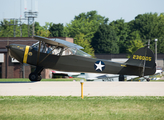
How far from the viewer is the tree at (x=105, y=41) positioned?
276 ft

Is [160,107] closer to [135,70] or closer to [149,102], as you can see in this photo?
[149,102]

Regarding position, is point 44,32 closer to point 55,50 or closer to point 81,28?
point 81,28

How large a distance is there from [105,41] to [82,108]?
7719 centimetres

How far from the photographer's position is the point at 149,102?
958 centimetres

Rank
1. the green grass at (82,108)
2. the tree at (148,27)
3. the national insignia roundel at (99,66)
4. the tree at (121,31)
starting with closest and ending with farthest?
the green grass at (82,108)
the national insignia roundel at (99,66)
the tree at (148,27)
the tree at (121,31)

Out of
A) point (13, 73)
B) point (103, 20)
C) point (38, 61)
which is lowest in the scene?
point (13, 73)

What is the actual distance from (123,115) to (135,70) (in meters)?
10.5

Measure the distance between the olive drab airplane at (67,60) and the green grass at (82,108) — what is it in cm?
695

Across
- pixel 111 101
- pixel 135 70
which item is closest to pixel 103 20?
pixel 135 70

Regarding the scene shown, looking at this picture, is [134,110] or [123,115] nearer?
[123,115]

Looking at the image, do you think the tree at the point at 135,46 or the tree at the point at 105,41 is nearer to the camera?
the tree at the point at 135,46

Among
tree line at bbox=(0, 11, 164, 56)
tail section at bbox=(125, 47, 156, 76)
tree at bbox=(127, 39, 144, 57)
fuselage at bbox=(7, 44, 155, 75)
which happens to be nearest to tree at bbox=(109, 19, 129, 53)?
tree line at bbox=(0, 11, 164, 56)

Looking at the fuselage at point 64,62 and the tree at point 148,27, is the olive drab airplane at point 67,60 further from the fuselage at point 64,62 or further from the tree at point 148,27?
the tree at point 148,27

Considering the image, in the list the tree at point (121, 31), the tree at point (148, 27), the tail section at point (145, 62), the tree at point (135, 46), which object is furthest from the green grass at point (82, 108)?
the tree at point (148, 27)
